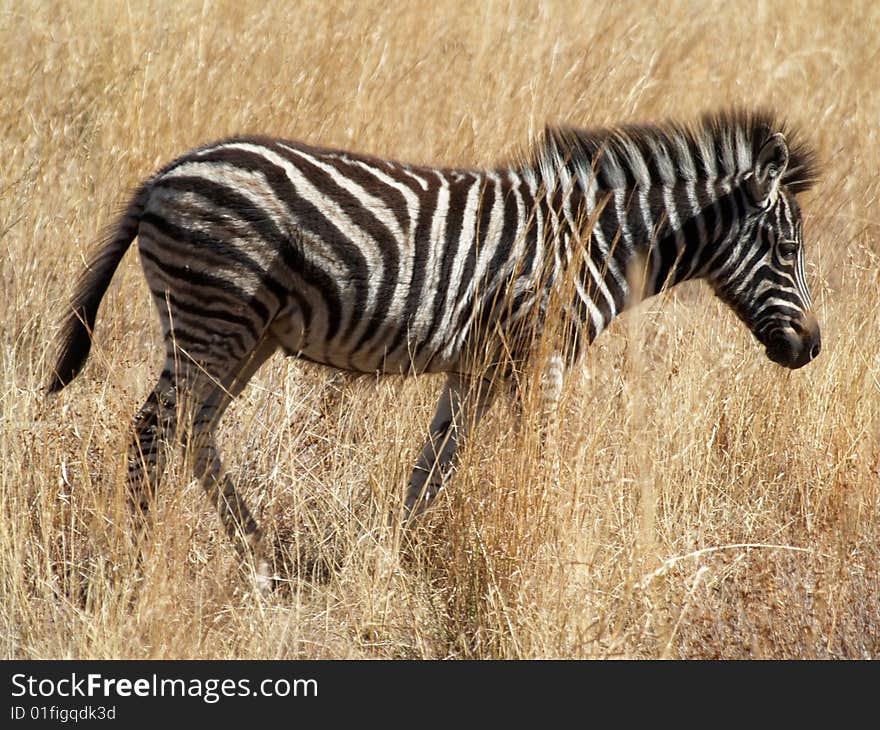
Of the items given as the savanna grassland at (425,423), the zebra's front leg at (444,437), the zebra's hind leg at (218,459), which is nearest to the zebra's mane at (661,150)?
the savanna grassland at (425,423)

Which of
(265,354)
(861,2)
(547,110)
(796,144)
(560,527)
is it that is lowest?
(560,527)

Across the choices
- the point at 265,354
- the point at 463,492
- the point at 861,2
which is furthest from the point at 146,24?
the point at 861,2

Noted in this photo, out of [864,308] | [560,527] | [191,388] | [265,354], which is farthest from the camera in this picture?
[864,308]

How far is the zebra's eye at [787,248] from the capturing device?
15.4ft

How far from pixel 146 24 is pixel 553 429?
473cm

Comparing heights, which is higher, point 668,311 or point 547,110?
point 547,110

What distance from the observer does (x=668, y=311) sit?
6.15 metres

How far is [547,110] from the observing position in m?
7.14

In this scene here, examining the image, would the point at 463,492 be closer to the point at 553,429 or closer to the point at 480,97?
the point at 553,429

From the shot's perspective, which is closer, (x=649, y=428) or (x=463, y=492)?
(x=463, y=492)

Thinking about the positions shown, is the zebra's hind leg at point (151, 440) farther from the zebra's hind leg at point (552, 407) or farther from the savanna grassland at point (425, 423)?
the zebra's hind leg at point (552, 407)

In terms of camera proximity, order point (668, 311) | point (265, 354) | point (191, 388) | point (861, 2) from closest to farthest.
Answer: point (191, 388) → point (265, 354) → point (668, 311) → point (861, 2)

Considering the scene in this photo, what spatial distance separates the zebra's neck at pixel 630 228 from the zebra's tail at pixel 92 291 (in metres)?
1.66

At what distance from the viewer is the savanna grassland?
11.7 ft
